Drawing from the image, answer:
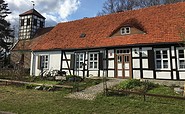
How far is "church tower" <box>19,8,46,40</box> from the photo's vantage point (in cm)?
3519

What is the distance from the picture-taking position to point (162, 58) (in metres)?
15.0

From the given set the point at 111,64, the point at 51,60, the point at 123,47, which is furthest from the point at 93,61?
the point at 51,60

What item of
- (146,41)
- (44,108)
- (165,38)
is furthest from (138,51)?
(44,108)

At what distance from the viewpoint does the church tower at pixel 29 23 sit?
3519 cm

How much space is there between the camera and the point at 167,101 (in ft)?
29.9

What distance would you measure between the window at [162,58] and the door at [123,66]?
2.28 metres

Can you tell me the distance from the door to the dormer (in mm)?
2173

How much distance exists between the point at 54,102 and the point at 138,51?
909cm

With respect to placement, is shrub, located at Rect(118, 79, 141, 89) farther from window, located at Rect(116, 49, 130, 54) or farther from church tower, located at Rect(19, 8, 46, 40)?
church tower, located at Rect(19, 8, 46, 40)

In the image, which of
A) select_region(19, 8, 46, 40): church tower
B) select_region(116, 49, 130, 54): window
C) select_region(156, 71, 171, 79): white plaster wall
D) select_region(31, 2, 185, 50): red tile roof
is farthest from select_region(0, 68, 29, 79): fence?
select_region(19, 8, 46, 40): church tower

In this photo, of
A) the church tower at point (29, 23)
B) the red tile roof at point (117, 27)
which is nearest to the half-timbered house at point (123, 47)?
the red tile roof at point (117, 27)

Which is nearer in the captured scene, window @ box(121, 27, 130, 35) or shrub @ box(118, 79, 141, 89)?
shrub @ box(118, 79, 141, 89)

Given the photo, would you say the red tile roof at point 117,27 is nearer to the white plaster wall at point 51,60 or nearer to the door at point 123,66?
the white plaster wall at point 51,60

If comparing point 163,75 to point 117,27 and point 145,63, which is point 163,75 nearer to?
point 145,63
